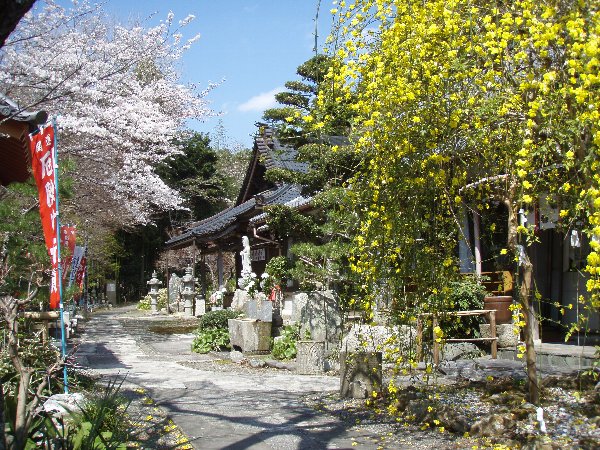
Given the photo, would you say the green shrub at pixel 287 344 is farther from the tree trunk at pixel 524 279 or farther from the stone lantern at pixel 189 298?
the stone lantern at pixel 189 298

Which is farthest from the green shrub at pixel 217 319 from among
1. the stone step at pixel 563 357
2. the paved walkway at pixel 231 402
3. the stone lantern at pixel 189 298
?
the stone lantern at pixel 189 298

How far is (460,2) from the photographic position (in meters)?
5.45

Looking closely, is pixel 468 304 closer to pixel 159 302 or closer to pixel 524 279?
pixel 524 279

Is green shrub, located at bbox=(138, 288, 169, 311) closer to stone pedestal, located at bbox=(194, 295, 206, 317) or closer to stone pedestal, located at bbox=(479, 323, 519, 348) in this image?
stone pedestal, located at bbox=(194, 295, 206, 317)

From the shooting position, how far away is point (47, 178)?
6586 millimetres

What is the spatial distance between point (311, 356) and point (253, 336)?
2.86 metres

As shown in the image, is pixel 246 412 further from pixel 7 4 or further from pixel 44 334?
pixel 7 4

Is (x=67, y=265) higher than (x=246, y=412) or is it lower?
higher

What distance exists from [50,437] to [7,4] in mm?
3112

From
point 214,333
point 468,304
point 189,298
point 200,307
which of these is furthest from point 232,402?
point 189,298

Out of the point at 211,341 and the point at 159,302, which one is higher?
the point at 159,302

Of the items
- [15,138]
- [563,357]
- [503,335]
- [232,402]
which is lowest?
[232,402]

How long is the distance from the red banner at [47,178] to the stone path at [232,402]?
91.2 inches

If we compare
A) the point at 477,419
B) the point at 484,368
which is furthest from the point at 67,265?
the point at 477,419
